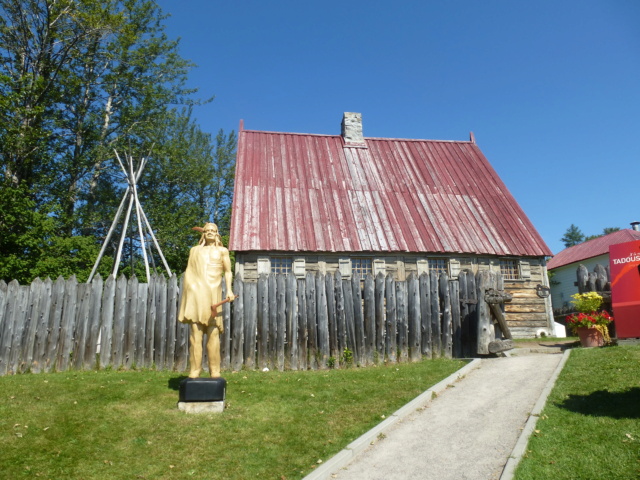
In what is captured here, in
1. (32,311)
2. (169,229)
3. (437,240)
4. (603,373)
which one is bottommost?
(603,373)

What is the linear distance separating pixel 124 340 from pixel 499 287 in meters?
8.75

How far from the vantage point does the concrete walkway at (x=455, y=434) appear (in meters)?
4.99

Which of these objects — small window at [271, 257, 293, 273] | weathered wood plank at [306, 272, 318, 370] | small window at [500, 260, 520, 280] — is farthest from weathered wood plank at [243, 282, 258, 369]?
small window at [500, 260, 520, 280]

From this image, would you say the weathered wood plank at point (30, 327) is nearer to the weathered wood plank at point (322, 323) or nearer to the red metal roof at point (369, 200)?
the weathered wood plank at point (322, 323)

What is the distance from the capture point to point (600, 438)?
5262 millimetres

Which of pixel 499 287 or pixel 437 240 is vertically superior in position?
pixel 437 240

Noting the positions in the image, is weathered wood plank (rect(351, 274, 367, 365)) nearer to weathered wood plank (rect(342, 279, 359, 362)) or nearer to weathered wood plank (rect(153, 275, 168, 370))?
weathered wood plank (rect(342, 279, 359, 362))

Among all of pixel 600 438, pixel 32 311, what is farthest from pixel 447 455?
pixel 32 311

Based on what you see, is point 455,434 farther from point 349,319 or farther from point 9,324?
point 9,324

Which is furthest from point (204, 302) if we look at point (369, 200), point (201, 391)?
point (369, 200)

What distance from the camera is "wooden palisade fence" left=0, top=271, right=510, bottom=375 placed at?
9.80 meters

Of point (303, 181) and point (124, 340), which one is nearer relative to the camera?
point (124, 340)

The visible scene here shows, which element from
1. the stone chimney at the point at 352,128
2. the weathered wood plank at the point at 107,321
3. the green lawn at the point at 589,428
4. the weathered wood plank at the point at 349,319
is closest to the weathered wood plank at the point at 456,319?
the weathered wood plank at the point at 349,319

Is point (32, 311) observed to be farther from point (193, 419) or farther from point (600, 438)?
point (600, 438)
